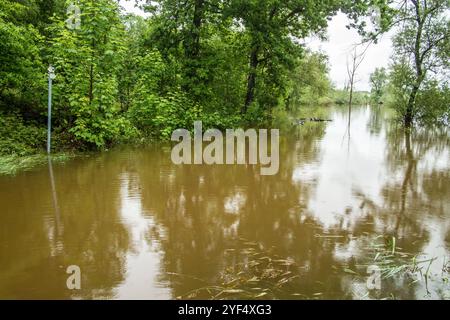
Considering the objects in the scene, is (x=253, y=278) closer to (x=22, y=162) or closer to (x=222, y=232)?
(x=222, y=232)

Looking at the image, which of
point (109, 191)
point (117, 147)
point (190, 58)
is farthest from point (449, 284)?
point (190, 58)

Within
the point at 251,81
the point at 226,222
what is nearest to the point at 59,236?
the point at 226,222

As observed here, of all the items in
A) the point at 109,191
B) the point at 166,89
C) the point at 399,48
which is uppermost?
the point at 399,48

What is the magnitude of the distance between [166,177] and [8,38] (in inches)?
222

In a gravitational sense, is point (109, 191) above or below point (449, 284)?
above

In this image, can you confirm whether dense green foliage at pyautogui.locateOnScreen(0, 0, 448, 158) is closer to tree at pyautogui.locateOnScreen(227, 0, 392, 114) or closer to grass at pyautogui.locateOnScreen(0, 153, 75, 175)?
tree at pyautogui.locateOnScreen(227, 0, 392, 114)

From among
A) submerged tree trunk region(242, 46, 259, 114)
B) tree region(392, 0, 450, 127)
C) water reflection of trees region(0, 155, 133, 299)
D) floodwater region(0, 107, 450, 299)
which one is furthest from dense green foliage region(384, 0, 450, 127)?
water reflection of trees region(0, 155, 133, 299)

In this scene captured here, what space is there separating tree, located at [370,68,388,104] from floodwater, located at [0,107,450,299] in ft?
242

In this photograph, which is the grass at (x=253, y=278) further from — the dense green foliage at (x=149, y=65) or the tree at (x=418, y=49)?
the tree at (x=418, y=49)

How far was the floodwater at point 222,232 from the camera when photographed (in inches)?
164

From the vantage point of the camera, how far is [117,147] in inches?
503

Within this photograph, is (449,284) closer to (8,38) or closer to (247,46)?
(8,38)

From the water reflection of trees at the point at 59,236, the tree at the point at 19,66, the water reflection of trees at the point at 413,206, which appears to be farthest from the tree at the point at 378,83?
the water reflection of trees at the point at 59,236

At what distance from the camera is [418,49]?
21.8 m
